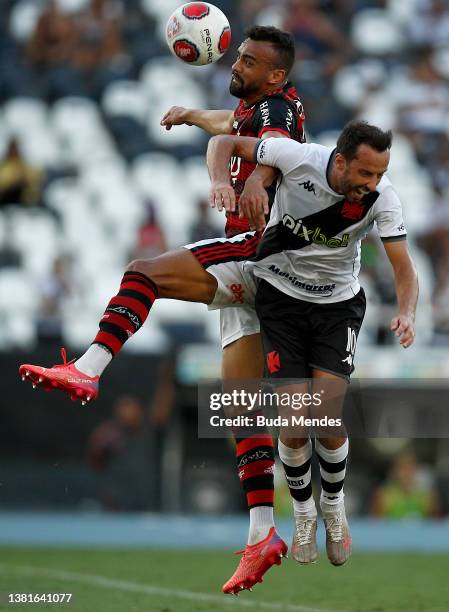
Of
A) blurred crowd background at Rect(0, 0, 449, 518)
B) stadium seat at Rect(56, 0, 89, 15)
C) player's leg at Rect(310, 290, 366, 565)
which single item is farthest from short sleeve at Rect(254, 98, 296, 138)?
stadium seat at Rect(56, 0, 89, 15)

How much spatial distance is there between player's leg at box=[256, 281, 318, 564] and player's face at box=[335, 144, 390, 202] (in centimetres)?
82

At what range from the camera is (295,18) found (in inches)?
778

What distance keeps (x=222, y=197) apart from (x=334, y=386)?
141cm

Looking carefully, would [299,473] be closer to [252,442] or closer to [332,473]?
[332,473]

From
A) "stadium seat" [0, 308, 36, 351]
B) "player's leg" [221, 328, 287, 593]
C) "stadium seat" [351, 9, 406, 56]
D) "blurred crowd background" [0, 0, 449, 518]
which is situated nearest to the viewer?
"player's leg" [221, 328, 287, 593]

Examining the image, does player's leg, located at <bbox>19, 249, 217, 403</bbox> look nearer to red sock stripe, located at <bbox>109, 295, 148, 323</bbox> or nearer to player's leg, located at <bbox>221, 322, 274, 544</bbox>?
red sock stripe, located at <bbox>109, 295, 148, 323</bbox>

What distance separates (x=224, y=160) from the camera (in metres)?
7.29

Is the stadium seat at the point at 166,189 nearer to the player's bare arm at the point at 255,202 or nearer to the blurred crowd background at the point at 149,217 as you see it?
the blurred crowd background at the point at 149,217

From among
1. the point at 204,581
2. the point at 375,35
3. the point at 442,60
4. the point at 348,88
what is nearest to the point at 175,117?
the point at 204,581

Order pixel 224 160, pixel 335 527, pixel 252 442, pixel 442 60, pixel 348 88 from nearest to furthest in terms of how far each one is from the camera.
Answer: pixel 224 160
pixel 335 527
pixel 252 442
pixel 348 88
pixel 442 60

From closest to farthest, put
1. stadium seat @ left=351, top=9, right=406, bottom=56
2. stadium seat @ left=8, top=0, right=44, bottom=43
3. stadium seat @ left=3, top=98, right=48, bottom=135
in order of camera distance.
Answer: stadium seat @ left=3, top=98, right=48, bottom=135, stadium seat @ left=8, top=0, right=44, bottom=43, stadium seat @ left=351, top=9, right=406, bottom=56

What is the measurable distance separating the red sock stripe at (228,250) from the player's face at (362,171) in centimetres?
76

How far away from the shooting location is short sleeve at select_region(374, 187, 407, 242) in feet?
24.6

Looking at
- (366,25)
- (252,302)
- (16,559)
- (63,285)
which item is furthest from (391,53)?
(252,302)
